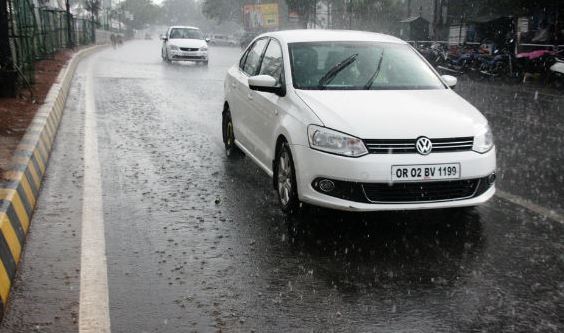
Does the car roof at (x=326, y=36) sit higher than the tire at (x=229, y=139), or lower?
higher

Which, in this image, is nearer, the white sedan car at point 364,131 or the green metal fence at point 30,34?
the white sedan car at point 364,131

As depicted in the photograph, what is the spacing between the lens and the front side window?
6.20m

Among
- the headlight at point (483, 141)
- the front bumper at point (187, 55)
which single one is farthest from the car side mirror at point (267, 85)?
the front bumper at point (187, 55)

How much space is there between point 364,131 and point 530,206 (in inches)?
74.6

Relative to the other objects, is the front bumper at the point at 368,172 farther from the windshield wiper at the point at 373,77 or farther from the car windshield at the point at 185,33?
the car windshield at the point at 185,33

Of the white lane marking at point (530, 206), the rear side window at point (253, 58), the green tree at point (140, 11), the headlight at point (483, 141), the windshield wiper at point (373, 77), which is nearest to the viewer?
the headlight at point (483, 141)

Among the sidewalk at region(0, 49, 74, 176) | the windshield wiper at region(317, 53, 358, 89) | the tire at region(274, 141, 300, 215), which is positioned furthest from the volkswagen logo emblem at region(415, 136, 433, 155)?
the sidewalk at region(0, 49, 74, 176)

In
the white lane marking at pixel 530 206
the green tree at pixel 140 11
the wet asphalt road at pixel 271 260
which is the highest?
the wet asphalt road at pixel 271 260

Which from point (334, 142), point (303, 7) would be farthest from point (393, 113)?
point (303, 7)

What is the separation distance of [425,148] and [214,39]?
76035 mm

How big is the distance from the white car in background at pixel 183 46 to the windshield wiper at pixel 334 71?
70.4 ft

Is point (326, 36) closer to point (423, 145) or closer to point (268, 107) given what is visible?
point (268, 107)

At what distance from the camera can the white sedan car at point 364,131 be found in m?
4.80

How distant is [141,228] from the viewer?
5.11 metres
